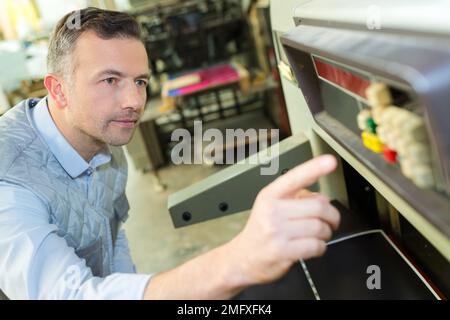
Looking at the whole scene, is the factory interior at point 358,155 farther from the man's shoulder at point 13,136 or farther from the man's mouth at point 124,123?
the man's mouth at point 124,123

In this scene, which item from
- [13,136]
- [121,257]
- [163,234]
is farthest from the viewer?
[163,234]

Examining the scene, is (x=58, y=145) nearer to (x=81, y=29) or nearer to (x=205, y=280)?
(x=81, y=29)

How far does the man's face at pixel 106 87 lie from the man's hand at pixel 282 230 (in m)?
0.60

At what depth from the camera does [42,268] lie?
63cm

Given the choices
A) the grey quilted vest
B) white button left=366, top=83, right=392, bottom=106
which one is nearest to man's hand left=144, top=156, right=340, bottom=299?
white button left=366, top=83, right=392, bottom=106

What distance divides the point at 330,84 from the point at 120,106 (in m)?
0.54

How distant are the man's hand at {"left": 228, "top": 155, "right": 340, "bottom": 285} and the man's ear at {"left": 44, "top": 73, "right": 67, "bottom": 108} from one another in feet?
2.48

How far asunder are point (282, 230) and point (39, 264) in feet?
1.42

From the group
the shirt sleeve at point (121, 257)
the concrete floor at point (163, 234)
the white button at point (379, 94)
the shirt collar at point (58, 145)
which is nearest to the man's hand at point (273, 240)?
the white button at point (379, 94)

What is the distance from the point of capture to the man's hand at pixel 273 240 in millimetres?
459

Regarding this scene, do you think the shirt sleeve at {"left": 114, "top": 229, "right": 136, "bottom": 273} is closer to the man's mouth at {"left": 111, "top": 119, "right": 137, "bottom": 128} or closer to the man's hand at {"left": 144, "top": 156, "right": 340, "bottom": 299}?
A: the man's mouth at {"left": 111, "top": 119, "right": 137, "bottom": 128}

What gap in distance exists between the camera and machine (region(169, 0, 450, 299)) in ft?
1.31

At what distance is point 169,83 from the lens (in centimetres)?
330

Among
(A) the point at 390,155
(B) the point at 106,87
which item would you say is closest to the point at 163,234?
(B) the point at 106,87
